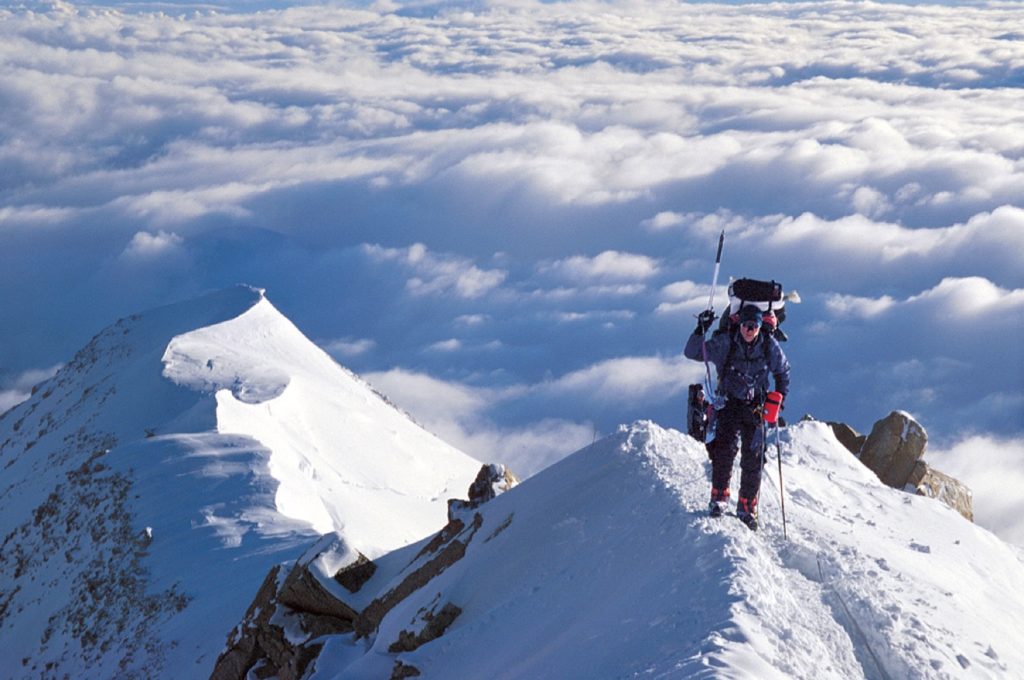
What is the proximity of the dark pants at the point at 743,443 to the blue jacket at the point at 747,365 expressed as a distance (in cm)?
21

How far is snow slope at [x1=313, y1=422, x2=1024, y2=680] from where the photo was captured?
9.42 meters

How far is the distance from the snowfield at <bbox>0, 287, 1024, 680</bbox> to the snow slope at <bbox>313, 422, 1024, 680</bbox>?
39 mm

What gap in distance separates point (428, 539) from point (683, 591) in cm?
810

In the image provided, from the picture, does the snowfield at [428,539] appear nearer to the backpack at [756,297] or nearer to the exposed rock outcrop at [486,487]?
the exposed rock outcrop at [486,487]

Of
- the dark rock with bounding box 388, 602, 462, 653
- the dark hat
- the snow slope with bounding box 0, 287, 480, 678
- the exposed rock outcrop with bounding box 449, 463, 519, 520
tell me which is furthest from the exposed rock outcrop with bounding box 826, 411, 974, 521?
the dark rock with bounding box 388, 602, 462, 653

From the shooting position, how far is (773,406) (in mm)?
12266

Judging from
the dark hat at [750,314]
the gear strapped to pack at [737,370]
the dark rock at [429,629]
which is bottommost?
the dark rock at [429,629]

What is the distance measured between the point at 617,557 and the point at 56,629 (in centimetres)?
2034

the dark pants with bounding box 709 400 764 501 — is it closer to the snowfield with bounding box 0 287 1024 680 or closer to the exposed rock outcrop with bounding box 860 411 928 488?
the snowfield with bounding box 0 287 1024 680

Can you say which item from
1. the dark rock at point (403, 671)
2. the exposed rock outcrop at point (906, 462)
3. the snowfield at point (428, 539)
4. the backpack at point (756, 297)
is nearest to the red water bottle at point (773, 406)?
the backpack at point (756, 297)

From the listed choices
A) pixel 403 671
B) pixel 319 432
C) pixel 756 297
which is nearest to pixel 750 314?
pixel 756 297

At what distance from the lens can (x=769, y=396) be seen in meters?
12.3

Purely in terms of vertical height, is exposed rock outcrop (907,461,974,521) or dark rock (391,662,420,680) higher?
exposed rock outcrop (907,461,974,521)

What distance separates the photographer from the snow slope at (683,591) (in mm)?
9422
